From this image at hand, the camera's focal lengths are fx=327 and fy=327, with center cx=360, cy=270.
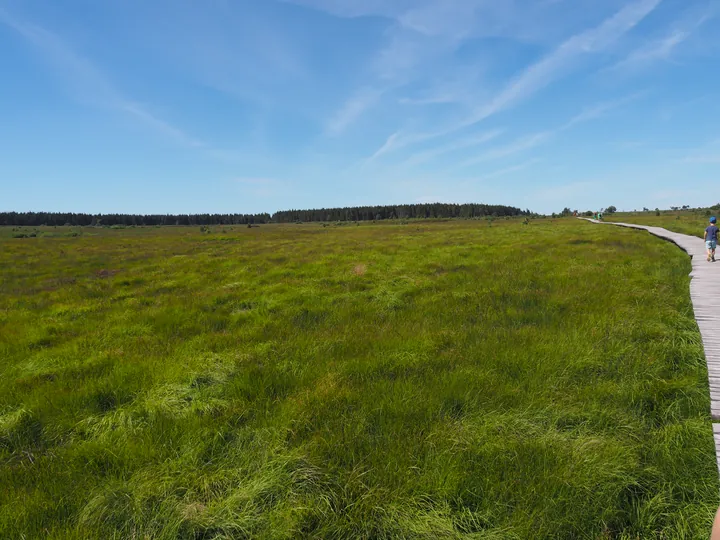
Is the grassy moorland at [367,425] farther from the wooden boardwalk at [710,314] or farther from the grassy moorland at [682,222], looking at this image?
the grassy moorland at [682,222]

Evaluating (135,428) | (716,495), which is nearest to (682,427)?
(716,495)

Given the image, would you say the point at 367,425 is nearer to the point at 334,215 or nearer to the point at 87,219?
the point at 334,215

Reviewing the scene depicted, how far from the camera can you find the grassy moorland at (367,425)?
2.65 meters

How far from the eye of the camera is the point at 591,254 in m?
16.8

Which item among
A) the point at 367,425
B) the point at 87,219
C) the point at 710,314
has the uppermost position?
the point at 87,219

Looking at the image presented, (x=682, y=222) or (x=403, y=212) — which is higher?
(x=403, y=212)

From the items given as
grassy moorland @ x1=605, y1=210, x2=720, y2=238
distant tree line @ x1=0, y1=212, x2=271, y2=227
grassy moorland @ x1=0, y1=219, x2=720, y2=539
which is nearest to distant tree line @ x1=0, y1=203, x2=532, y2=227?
distant tree line @ x1=0, y1=212, x2=271, y2=227

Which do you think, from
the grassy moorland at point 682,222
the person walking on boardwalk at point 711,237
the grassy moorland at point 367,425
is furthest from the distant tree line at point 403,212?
the grassy moorland at point 367,425

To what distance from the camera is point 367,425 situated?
3.73m

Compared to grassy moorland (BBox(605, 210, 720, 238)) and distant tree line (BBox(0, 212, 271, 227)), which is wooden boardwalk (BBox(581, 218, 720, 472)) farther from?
distant tree line (BBox(0, 212, 271, 227))

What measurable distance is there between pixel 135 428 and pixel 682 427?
242 inches

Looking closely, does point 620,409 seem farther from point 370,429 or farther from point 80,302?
point 80,302

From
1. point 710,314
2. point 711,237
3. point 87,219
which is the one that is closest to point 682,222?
point 711,237

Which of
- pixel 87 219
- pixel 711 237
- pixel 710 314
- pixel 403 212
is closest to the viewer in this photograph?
pixel 710 314
